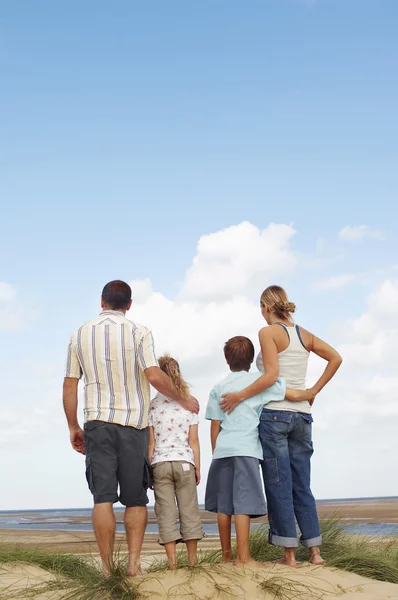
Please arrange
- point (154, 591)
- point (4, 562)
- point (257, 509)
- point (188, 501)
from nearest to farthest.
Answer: point (154, 591) → point (257, 509) → point (188, 501) → point (4, 562)

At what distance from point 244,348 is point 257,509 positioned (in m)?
1.22

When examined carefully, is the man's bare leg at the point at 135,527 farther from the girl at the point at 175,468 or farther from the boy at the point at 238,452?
the boy at the point at 238,452

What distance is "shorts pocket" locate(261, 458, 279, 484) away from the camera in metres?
4.78

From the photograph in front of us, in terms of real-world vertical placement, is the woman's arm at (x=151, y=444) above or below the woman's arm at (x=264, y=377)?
below

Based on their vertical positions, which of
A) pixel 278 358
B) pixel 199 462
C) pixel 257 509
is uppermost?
pixel 278 358

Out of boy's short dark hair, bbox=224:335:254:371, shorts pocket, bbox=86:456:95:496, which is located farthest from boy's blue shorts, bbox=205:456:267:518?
shorts pocket, bbox=86:456:95:496

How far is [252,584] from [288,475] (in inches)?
34.8

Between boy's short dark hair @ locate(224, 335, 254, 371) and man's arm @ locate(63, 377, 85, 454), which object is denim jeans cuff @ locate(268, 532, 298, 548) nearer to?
boy's short dark hair @ locate(224, 335, 254, 371)

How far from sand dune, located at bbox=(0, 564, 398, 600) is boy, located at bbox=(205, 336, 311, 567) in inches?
10.3

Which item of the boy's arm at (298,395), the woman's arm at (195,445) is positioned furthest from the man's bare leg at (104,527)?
the boy's arm at (298,395)

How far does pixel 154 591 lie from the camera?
408 centimetres

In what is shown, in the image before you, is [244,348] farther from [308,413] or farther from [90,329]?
[90,329]

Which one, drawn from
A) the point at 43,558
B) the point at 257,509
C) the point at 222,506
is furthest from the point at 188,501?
the point at 43,558

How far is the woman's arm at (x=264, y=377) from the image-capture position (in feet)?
15.7
